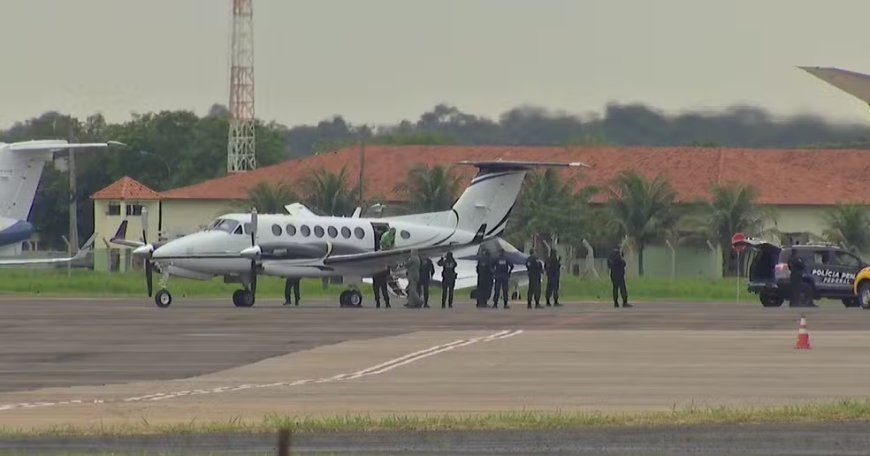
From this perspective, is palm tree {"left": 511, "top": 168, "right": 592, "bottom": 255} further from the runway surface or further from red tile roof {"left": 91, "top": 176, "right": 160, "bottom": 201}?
the runway surface

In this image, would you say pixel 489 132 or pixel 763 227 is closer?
pixel 763 227

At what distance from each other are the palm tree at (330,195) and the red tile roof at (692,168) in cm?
206

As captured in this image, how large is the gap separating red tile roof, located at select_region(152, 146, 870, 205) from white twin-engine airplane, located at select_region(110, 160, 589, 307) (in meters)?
32.3

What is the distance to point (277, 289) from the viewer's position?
6184cm

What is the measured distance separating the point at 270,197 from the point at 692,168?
1998 cm

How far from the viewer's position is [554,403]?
65.9ft

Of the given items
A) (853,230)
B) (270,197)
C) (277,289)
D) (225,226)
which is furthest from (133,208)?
(225,226)

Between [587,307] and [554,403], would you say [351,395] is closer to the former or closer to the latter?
[554,403]

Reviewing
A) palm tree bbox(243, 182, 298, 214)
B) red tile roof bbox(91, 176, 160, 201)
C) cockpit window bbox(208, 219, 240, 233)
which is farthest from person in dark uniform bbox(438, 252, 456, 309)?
red tile roof bbox(91, 176, 160, 201)

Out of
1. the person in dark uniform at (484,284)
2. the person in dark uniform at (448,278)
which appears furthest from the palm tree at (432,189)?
the person in dark uniform at (484,284)

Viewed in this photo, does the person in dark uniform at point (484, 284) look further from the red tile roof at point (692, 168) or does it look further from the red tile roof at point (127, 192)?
the red tile roof at point (127, 192)

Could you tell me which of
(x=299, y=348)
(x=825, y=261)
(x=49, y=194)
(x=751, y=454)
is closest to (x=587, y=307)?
(x=825, y=261)

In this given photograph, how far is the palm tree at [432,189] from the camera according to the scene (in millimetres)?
81688

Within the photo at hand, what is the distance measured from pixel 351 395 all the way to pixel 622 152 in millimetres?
66973
